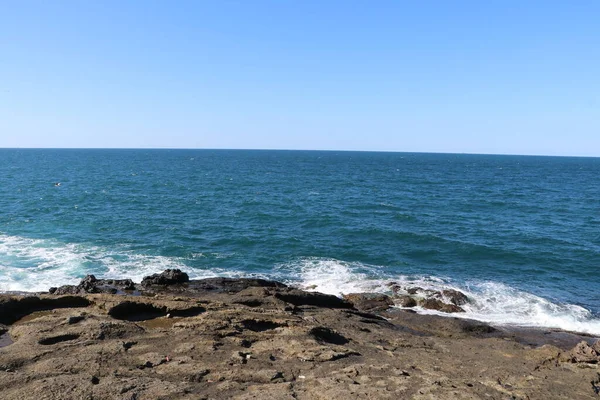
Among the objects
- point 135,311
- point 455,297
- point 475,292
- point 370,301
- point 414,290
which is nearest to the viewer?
point 135,311

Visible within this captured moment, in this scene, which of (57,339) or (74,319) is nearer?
(57,339)

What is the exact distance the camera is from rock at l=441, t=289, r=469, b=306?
1000 inches

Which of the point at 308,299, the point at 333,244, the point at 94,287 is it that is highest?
the point at 94,287

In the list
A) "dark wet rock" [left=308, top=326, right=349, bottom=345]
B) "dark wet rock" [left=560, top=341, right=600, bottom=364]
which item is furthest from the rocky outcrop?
"dark wet rock" [left=308, top=326, right=349, bottom=345]

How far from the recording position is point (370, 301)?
24.2 m

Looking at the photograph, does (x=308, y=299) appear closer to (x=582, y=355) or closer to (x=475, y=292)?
(x=582, y=355)

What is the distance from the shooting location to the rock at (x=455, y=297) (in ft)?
83.3

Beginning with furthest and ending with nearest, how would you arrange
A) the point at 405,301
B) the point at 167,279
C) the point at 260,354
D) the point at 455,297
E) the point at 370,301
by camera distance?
the point at 455,297
the point at 167,279
the point at 405,301
the point at 370,301
the point at 260,354

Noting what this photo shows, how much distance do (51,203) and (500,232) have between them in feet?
182

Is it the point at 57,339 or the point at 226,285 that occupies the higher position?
the point at 57,339

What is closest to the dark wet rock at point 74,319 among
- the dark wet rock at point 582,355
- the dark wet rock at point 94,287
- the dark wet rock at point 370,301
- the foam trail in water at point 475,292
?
the dark wet rock at point 94,287

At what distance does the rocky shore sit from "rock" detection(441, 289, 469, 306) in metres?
4.39

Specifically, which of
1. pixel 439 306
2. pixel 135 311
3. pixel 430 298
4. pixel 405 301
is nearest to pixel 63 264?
pixel 135 311

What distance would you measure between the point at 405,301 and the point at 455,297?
3.41 m
